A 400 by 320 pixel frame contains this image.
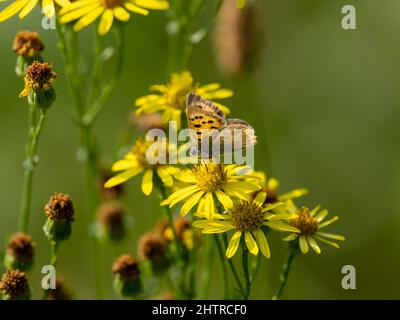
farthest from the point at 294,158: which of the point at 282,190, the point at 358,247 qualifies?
the point at 358,247

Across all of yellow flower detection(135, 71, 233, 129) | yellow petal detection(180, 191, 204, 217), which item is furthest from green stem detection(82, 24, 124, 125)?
yellow petal detection(180, 191, 204, 217)

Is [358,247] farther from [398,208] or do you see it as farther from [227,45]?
[227,45]

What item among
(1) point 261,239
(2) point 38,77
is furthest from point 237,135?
(2) point 38,77

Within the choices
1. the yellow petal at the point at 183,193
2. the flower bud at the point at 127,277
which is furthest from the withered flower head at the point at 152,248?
the yellow petal at the point at 183,193

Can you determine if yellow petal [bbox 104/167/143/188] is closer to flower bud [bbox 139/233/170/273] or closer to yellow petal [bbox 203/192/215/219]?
flower bud [bbox 139/233/170/273]

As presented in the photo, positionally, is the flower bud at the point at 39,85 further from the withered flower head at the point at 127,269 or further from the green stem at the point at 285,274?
the green stem at the point at 285,274

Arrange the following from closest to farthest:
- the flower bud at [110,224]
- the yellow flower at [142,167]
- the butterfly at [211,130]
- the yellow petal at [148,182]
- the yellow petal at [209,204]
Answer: the yellow petal at [209,204]
the butterfly at [211,130]
the yellow petal at [148,182]
the yellow flower at [142,167]
the flower bud at [110,224]

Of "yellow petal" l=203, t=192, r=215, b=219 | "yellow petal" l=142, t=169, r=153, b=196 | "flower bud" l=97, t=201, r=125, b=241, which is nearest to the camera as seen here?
"yellow petal" l=203, t=192, r=215, b=219
